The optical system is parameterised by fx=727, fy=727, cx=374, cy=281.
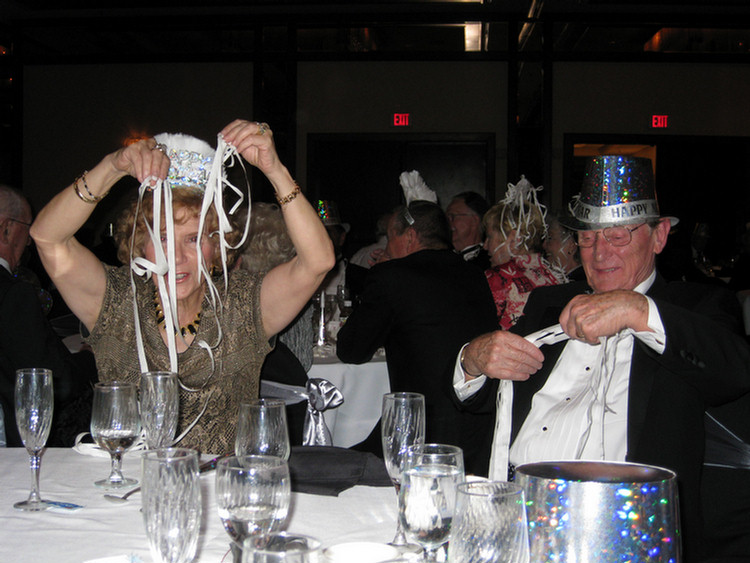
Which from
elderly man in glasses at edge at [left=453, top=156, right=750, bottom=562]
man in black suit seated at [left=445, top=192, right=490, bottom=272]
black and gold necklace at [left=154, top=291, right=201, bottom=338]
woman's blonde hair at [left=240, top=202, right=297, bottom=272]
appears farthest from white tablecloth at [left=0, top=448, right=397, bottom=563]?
man in black suit seated at [left=445, top=192, right=490, bottom=272]

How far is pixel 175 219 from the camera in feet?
7.30

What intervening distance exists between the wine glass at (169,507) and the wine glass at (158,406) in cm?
59

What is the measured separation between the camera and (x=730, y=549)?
180 centimetres

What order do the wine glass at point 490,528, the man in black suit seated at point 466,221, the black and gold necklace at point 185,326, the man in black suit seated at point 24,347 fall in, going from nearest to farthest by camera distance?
1. the wine glass at point 490,528
2. the black and gold necklace at point 185,326
3. the man in black suit seated at point 24,347
4. the man in black suit seated at point 466,221

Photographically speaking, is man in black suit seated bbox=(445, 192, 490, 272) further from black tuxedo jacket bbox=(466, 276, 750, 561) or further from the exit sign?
black tuxedo jacket bbox=(466, 276, 750, 561)

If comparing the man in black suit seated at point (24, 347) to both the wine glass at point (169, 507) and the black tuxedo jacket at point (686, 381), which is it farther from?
the black tuxedo jacket at point (686, 381)

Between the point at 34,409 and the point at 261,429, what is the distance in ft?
1.79

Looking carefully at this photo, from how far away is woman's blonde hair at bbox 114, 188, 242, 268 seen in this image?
2.23 meters

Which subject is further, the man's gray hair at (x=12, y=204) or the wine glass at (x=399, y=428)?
the man's gray hair at (x=12, y=204)

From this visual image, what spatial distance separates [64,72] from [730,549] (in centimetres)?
930

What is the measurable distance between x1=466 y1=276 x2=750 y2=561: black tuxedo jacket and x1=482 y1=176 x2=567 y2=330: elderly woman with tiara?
2106 millimetres

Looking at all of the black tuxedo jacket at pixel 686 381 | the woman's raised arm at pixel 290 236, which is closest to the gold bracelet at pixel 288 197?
the woman's raised arm at pixel 290 236

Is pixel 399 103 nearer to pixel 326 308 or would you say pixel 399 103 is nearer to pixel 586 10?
pixel 586 10

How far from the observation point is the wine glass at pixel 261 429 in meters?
1.36
